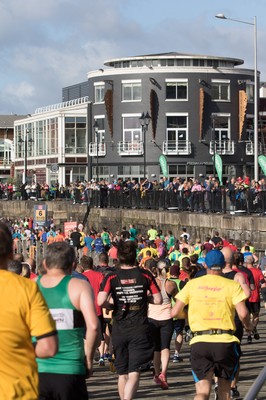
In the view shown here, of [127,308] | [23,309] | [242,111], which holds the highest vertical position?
[242,111]

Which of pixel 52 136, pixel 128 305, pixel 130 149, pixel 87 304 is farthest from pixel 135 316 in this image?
pixel 52 136

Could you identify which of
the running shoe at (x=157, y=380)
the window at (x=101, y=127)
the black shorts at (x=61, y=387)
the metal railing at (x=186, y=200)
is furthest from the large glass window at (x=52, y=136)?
the black shorts at (x=61, y=387)

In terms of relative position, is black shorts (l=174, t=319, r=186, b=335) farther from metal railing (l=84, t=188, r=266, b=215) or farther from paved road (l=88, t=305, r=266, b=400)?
metal railing (l=84, t=188, r=266, b=215)

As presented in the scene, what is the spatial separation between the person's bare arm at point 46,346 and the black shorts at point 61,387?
5.60ft

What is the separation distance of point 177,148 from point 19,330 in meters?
67.8

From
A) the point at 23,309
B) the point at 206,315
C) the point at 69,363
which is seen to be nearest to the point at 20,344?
the point at 23,309

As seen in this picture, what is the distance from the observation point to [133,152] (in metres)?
73.8

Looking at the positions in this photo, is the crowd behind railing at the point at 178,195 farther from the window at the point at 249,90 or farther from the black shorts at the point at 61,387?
the black shorts at the point at 61,387

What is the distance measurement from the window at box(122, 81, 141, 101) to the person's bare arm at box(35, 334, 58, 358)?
69.1 m

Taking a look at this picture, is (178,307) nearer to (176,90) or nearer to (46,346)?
(46,346)

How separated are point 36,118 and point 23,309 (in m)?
87.3

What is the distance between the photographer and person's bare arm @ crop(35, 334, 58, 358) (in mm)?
5203

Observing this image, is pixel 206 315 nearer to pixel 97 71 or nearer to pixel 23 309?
pixel 23 309

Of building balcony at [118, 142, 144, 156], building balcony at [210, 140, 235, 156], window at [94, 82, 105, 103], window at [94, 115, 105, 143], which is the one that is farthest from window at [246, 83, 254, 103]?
window at [94, 115, 105, 143]
